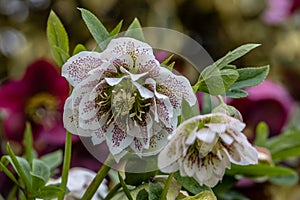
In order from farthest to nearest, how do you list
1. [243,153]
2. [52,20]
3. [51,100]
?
[51,100] → [52,20] → [243,153]

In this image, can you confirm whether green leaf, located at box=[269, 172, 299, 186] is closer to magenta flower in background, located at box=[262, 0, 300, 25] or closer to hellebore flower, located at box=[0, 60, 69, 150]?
hellebore flower, located at box=[0, 60, 69, 150]

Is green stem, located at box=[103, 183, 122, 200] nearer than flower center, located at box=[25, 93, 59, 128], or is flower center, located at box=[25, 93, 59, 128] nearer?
green stem, located at box=[103, 183, 122, 200]

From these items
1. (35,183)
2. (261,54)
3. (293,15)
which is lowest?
(261,54)

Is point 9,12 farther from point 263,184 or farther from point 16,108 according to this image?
point 263,184

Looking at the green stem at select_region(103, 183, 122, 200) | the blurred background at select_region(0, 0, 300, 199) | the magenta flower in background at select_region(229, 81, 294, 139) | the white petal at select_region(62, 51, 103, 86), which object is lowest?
the blurred background at select_region(0, 0, 300, 199)

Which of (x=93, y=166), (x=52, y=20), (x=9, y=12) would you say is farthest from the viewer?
(x=9, y=12)

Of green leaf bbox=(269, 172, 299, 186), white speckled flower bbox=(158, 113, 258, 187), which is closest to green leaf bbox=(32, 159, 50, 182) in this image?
white speckled flower bbox=(158, 113, 258, 187)

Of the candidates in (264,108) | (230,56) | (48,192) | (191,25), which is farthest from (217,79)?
(191,25)

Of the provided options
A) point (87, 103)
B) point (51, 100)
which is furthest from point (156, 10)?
point (87, 103)
